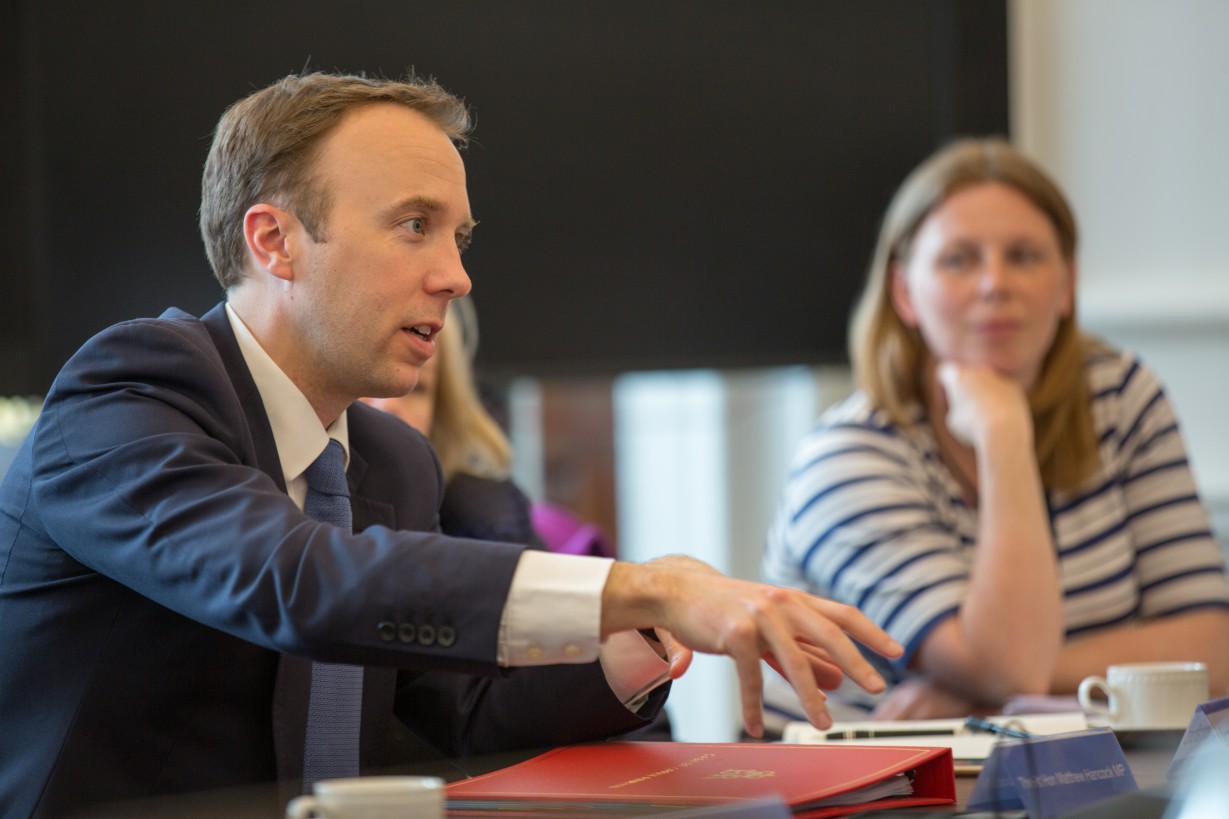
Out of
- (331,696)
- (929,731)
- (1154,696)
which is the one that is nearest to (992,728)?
(929,731)

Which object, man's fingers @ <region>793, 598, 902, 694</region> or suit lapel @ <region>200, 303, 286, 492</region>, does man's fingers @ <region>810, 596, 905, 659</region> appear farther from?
suit lapel @ <region>200, 303, 286, 492</region>

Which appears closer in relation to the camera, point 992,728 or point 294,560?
point 294,560

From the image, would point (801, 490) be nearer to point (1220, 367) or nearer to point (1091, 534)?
point (1091, 534)

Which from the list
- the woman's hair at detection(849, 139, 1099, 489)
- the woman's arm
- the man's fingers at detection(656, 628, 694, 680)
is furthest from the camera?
the woman's hair at detection(849, 139, 1099, 489)

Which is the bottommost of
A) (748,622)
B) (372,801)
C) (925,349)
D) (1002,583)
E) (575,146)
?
(372,801)

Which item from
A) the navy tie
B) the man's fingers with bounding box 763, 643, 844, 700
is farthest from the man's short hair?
the man's fingers with bounding box 763, 643, 844, 700

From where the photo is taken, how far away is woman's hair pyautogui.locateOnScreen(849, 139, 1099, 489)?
75.7 inches

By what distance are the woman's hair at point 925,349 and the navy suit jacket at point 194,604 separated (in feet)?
3.24

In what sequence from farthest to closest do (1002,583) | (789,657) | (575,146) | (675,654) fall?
(575,146)
(1002,583)
(675,654)
(789,657)

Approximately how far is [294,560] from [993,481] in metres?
1.14

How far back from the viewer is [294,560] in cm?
85

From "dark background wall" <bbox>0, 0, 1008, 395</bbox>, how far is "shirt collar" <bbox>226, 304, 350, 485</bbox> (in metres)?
1.14

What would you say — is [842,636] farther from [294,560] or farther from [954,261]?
[954,261]

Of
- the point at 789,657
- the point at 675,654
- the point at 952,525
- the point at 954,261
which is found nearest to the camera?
the point at 789,657
